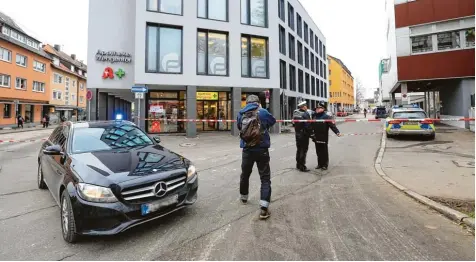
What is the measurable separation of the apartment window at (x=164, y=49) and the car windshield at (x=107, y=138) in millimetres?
12598

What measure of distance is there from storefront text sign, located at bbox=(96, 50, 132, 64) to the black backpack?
16.8 m

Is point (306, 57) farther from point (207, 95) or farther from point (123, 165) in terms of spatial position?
point (123, 165)

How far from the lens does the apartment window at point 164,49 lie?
55.6 feet

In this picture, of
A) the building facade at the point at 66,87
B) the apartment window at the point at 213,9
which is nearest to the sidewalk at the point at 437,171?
the apartment window at the point at 213,9

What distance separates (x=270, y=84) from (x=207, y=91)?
192 inches

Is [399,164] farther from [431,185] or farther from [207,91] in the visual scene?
[207,91]

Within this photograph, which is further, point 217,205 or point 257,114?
point 217,205

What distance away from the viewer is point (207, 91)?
20797 mm

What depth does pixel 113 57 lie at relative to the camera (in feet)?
60.0

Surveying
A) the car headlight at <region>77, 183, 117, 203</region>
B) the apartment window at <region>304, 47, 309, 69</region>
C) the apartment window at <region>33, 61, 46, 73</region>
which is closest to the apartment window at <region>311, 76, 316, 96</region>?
the apartment window at <region>304, 47, 309, 69</region>

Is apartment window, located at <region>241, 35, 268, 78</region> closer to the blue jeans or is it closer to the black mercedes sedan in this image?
the blue jeans

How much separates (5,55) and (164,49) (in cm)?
2587

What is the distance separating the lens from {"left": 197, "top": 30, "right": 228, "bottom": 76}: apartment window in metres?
18.0

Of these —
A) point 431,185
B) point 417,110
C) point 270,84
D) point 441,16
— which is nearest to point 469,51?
point 441,16
